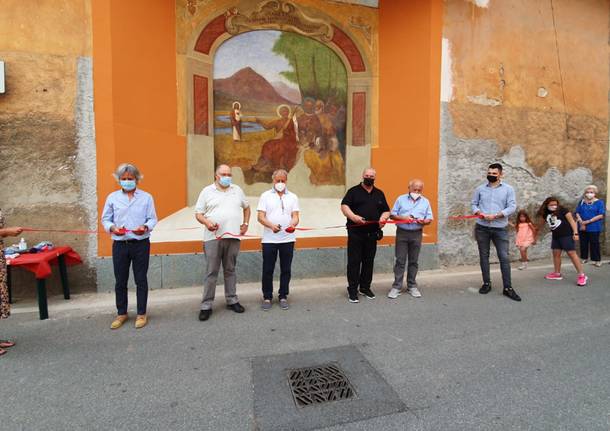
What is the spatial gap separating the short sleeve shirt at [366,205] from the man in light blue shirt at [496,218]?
159cm

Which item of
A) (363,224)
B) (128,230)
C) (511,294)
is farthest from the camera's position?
(511,294)

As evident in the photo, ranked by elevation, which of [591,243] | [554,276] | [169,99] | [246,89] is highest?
[246,89]

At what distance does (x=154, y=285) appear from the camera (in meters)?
5.21

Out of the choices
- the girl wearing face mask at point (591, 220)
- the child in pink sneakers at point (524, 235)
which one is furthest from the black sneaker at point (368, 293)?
the girl wearing face mask at point (591, 220)

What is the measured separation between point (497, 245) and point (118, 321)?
5172mm

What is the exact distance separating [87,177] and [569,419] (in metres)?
5.85

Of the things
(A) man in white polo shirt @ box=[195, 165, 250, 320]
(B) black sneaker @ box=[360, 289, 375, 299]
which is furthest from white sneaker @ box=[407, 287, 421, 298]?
(A) man in white polo shirt @ box=[195, 165, 250, 320]

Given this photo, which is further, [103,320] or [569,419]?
[103,320]

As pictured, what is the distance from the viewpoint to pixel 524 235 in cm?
679

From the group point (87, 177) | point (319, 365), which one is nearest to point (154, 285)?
point (87, 177)

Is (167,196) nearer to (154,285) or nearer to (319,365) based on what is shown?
(154,285)

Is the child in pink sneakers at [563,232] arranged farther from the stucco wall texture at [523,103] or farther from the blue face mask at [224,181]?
the blue face mask at [224,181]

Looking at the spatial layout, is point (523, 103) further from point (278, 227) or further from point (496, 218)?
point (278, 227)

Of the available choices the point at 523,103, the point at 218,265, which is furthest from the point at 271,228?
the point at 523,103
